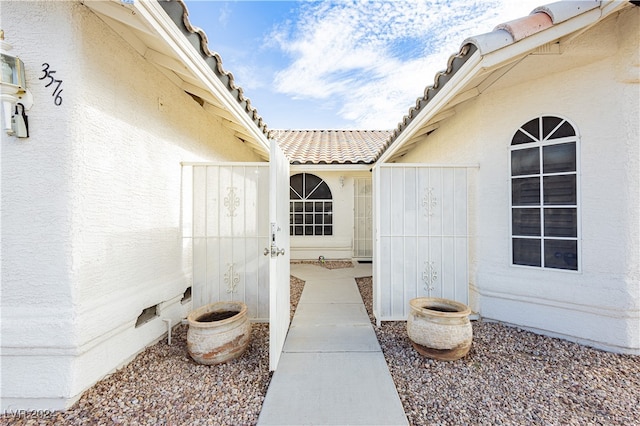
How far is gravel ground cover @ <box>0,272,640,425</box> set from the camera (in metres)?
2.34

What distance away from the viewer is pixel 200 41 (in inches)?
118

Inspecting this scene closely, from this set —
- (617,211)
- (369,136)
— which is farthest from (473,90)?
(369,136)

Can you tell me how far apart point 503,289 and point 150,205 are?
5680mm

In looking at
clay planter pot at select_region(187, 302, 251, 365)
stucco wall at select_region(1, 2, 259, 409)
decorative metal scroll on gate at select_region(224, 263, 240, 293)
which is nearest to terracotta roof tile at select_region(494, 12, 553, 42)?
stucco wall at select_region(1, 2, 259, 409)

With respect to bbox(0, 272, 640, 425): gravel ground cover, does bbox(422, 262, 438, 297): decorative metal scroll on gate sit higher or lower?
higher

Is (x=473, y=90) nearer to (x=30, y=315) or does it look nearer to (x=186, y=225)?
(x=186, y=225)

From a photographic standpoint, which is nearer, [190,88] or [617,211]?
[617,211]

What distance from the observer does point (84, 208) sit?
2.56 meters

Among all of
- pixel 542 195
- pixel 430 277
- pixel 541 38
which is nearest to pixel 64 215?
pixel 430 277

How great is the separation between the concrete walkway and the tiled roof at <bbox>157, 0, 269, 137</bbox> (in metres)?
3.99

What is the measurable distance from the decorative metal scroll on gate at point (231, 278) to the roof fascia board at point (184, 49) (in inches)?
105

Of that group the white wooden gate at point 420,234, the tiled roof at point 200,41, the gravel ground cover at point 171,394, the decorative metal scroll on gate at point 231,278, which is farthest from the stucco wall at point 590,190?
the decorative metal scroll on gate at point 231,278

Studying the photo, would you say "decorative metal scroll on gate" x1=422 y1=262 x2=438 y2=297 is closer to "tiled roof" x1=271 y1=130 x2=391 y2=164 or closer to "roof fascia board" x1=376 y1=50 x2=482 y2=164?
"roof fascia board" x1=376 y1=50 x2=482 y2=164

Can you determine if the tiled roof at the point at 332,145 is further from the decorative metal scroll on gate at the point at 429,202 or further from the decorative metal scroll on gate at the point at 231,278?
the decorative metal scroll on gate at the point at 231,278
